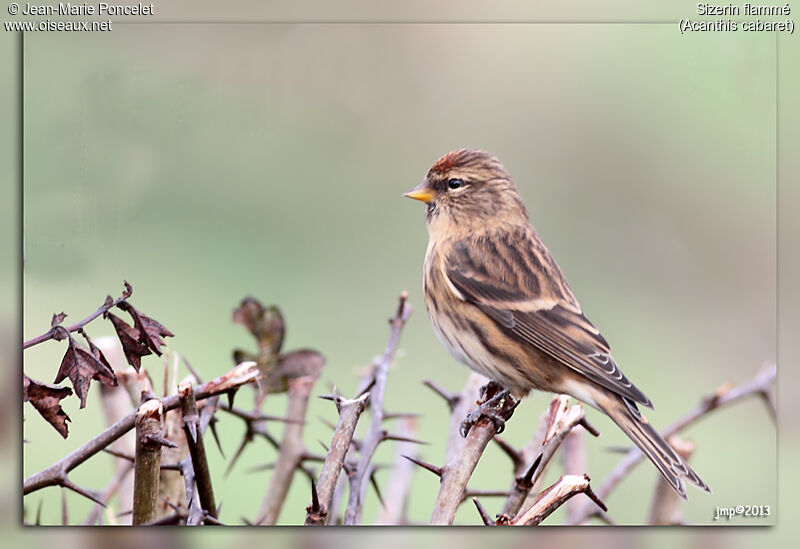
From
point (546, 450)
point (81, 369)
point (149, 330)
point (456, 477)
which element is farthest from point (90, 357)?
point (546, 450)

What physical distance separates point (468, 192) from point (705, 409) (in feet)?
4.21

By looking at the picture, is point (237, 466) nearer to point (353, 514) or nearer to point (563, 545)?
point (353, 514)

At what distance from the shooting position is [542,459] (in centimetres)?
255

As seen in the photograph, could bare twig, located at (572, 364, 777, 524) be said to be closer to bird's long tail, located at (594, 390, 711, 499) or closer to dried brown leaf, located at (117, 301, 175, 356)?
bird's long tail, located at (594, 390, 711, 499)

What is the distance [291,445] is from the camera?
2865 millimetres

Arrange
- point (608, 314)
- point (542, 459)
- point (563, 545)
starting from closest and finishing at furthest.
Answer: point (542, 459)
point (563, 545)
point (608, 314)

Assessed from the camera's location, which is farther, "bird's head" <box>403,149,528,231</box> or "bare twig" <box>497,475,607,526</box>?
"bird's head" <box>403,149,528,231</box>

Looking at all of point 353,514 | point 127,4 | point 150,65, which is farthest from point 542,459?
point 127,4

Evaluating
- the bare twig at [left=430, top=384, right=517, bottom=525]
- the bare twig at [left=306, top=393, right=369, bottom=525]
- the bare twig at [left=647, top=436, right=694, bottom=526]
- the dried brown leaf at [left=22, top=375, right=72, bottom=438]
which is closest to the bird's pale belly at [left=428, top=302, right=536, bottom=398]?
the bare twig at [left=647, top=436, right=694, bottom=526]

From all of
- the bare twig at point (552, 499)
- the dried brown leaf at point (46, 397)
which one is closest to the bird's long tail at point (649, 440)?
the bare twig at point (552, 499)

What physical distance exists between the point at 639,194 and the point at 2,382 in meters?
2.37

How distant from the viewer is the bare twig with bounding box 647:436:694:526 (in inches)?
122

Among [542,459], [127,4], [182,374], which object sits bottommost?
[542,459]

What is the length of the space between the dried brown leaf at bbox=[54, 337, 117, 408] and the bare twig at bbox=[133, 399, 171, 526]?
A: 226 millimetres
